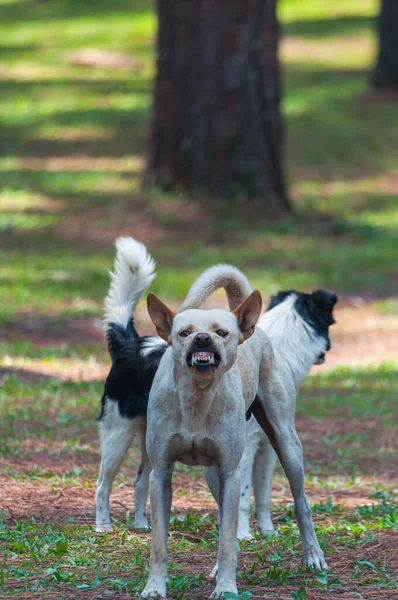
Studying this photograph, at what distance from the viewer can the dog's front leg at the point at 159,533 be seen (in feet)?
14.9

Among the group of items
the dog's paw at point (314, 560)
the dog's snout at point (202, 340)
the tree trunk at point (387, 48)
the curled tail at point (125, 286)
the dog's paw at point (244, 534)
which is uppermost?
the tree trunk at point (387, 48)

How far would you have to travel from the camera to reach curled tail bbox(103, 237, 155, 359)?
242 inches

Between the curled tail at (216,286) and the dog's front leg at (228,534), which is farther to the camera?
the curled tail at (216,286)

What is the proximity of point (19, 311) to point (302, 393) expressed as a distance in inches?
140

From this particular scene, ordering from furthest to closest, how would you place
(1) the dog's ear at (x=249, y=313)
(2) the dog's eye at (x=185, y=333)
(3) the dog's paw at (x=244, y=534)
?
(3) the dog's paw at (x=244, y=534) < (1) the dog's ear at (x=249, y=313) < (2) the dog's eye at (x=185, y=333)

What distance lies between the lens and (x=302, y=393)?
9.63 meters

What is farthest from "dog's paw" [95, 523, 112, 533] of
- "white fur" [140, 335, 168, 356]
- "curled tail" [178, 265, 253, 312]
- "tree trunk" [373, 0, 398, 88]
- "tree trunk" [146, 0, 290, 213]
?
"tree trunk" [373, 0, 398, 88]

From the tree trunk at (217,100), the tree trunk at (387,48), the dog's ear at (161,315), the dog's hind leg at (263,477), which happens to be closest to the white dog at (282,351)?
the dog's hind leg at (263,477)

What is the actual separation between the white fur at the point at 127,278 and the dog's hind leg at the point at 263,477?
1.11m

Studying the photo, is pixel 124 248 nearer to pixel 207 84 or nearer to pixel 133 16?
pixel 207 84

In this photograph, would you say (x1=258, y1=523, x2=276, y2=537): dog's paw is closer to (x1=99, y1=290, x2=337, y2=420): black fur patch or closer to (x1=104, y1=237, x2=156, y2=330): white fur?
(x1=99, y1=290, x2=337, y2=420): black fur patch

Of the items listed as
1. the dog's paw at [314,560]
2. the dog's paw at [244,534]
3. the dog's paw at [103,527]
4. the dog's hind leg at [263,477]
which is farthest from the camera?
the dog's hind leg at [263,477]

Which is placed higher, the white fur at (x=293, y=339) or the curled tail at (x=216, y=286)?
the curled tail at (x=216, y=286)

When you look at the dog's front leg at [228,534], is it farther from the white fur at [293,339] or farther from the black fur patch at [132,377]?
the white fur at [293,339]
